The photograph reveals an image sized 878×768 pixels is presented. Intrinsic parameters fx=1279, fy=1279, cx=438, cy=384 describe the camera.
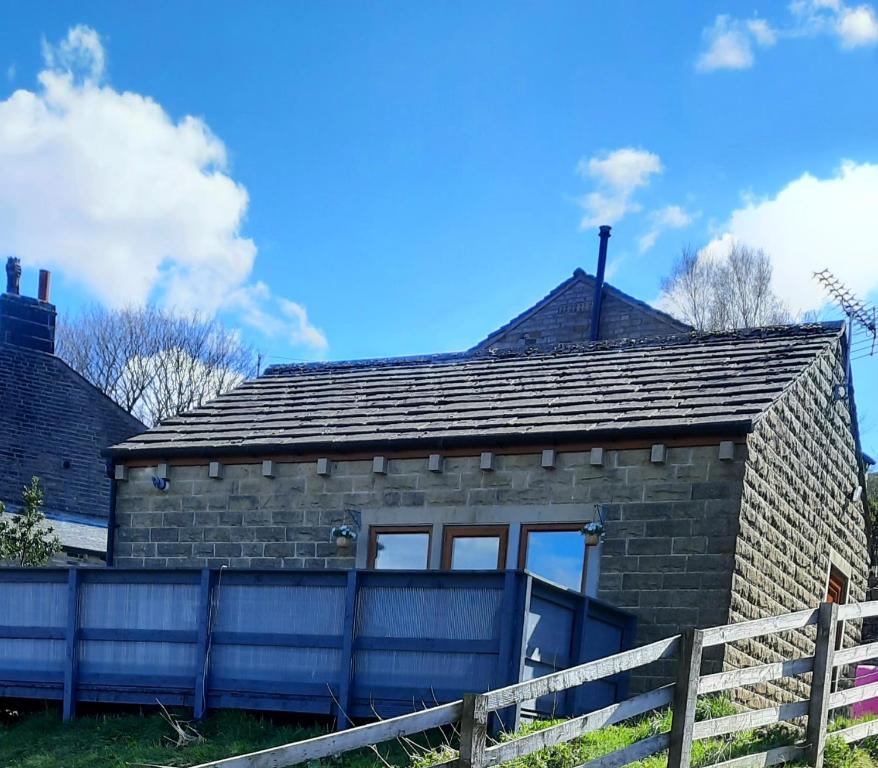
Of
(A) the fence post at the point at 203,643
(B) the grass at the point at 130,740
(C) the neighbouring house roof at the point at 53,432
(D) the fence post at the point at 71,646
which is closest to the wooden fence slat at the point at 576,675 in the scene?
(B) the grass at the point at 130,740

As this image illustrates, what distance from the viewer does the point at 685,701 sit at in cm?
920

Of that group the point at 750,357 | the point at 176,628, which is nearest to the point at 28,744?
the point at 176,628

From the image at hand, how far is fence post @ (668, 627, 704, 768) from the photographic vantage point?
9.12 meters

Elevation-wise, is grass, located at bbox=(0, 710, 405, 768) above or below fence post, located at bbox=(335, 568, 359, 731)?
below

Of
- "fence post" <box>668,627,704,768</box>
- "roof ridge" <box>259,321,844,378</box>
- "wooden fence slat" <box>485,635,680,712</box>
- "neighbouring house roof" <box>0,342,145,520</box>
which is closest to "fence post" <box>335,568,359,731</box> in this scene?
"wooden fence slat" <box>485,635,680,712</box>

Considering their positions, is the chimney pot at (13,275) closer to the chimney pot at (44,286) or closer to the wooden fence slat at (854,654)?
the chimney pot at (44,286)

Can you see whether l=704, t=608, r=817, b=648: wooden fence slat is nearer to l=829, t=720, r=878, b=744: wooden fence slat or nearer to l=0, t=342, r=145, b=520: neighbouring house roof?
l=829, t=720, r=878, b=744: wooden fence slat

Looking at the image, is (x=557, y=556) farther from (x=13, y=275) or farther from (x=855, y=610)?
Answer: (x=13, y=275)

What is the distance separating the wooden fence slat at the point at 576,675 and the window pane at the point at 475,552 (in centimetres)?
568

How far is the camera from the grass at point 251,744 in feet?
32.8

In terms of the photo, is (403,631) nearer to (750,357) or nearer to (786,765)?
(786,765)

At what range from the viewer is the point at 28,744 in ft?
43.1

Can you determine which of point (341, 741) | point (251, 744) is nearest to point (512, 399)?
point (251, 744)

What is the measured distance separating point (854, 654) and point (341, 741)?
5.05 m
